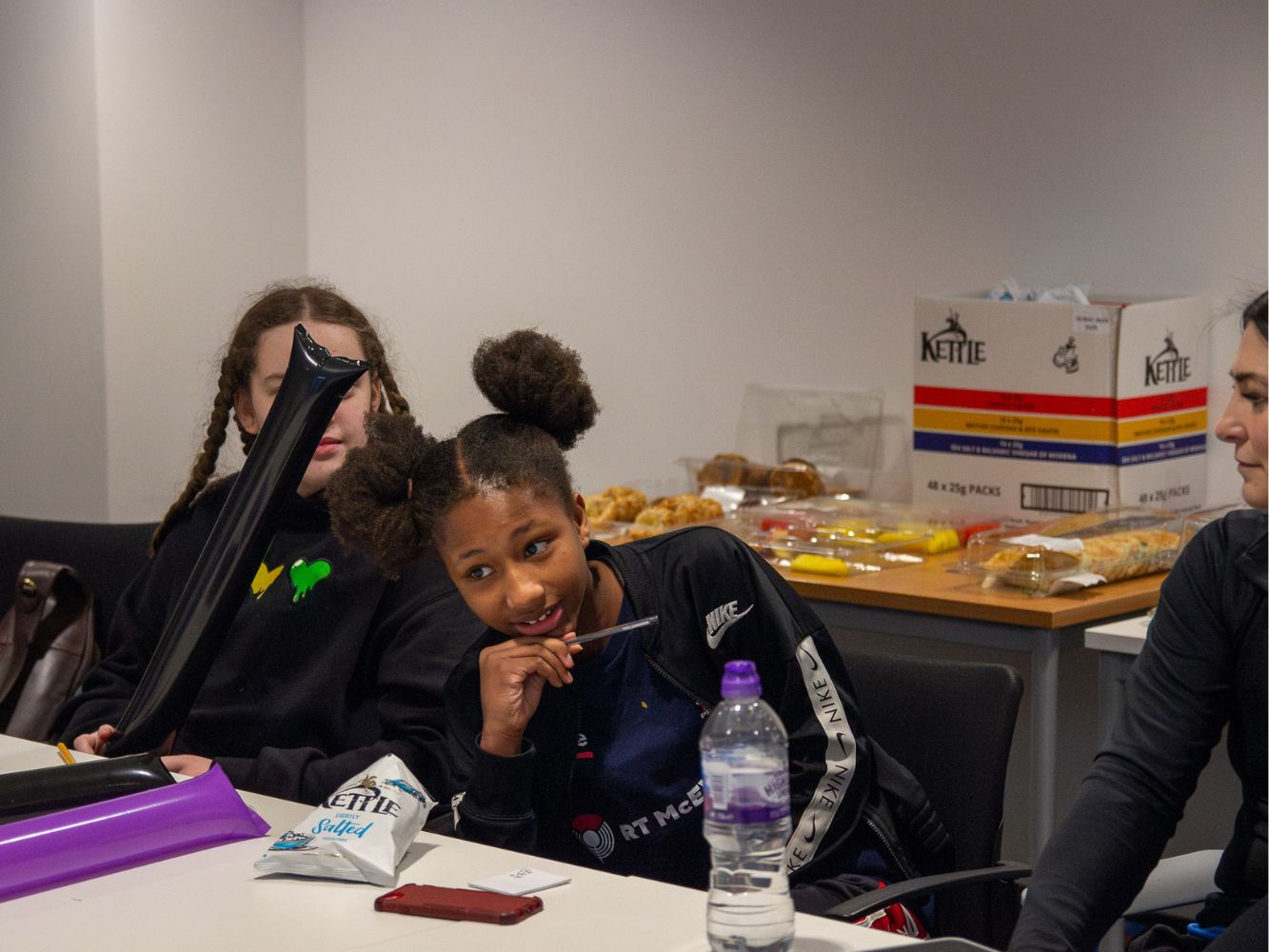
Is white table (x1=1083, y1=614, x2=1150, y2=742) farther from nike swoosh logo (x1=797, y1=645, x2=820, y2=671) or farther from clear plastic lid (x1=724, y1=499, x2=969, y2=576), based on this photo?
nike swoosh logo (x1=797, y1=645, x2=820, y2=671)

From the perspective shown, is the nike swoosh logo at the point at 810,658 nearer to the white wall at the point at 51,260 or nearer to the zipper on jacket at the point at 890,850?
the zipper on jacket at the point at 890,850

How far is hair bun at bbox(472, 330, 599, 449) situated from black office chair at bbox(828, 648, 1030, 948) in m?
0.47

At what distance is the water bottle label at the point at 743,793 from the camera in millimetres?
1188

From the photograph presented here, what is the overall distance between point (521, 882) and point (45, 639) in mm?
1509

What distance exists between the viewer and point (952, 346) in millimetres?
3219

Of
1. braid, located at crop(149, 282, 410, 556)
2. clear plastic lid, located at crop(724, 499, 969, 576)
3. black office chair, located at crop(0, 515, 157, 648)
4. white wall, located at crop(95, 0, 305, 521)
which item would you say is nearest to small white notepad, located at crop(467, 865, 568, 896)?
braid, located at crop(149, 282, 410, 556)

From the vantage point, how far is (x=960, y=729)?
180cm

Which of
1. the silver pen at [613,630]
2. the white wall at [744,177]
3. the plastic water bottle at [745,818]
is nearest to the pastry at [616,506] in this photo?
the white wall at [744,177]

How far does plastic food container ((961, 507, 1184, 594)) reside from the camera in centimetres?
279

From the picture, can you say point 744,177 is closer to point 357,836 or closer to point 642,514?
point 642,514

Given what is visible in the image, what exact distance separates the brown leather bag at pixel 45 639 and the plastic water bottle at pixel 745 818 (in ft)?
5.56

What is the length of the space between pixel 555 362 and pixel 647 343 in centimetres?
220

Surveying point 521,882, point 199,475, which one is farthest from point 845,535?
point 521,882

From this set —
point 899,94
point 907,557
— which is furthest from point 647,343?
point 907,557
